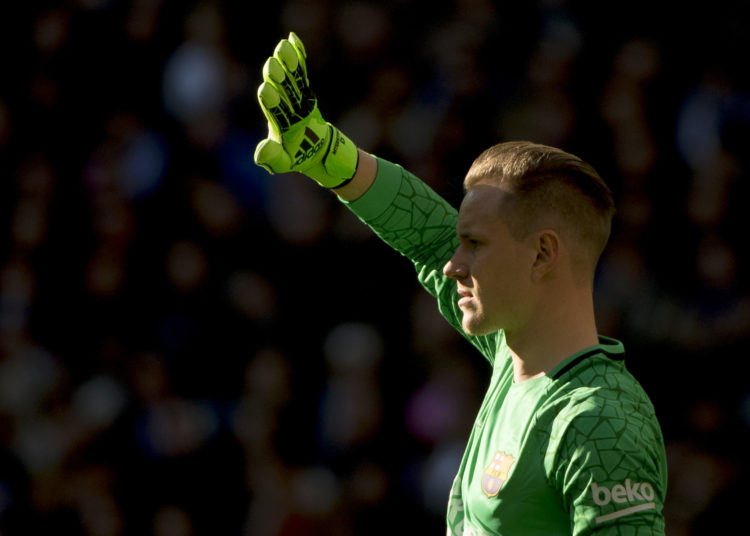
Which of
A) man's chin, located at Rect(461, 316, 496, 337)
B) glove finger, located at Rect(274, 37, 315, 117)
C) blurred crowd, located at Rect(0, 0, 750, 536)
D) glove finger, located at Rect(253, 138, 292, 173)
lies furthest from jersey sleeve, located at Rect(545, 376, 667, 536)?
blurred crowd, located at Rect(0, 0, 750, 536)

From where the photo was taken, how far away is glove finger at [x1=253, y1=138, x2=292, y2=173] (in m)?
3.03

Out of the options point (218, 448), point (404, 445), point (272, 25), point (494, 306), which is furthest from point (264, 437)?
point (494, 306)

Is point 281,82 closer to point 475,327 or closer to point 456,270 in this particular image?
point 456,270

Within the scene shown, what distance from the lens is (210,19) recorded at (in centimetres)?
758

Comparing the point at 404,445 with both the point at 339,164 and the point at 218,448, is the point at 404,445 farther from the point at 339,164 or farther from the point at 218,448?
the point at 339,164

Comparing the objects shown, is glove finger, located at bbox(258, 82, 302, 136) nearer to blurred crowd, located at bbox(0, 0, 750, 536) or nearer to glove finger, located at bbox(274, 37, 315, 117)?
glove finger, located at bbox(274, 37, 315, 117)

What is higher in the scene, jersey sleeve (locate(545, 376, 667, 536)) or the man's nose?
the man's nose

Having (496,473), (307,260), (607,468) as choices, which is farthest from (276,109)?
(307,260)

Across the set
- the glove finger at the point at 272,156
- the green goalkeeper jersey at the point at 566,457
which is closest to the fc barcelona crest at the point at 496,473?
the green goalkeeper jersey at the point at 566,457

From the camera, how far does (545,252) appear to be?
2789 mm

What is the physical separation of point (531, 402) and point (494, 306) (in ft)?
0.88

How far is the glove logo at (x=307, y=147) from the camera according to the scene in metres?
3.18

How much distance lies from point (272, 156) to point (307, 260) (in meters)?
3.65

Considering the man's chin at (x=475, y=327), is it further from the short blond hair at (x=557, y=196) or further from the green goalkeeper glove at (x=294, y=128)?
the green goalkeeper glove at (x=294, y=128)
